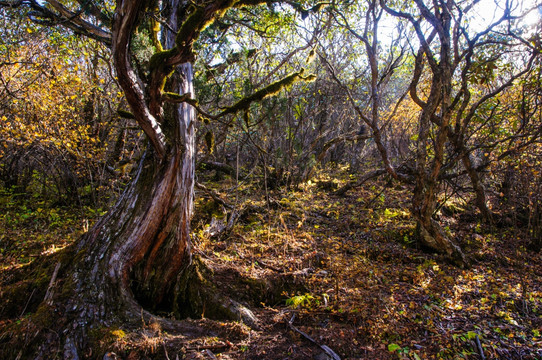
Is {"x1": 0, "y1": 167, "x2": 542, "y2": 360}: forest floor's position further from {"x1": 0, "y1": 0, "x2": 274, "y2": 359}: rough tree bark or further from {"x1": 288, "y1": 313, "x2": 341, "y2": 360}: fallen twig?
{"x1": 0, "y1": 0, "x2": 274, "y2": 359}: rough tree bark

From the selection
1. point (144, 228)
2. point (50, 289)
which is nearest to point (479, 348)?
point (144, 228)

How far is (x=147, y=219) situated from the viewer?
323 centimetres

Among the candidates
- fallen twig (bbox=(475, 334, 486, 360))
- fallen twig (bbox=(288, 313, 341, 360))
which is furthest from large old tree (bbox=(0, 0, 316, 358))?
fallen twig (bbox=(475, 334, 486, 360))

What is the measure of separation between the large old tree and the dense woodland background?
0.19 ft

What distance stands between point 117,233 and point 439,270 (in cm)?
511

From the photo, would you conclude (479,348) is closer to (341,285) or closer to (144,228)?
(341,285)

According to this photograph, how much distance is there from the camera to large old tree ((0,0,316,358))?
8.22ft

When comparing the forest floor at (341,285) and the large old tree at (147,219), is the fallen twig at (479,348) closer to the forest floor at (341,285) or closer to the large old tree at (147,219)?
the forest floor at (341,285)

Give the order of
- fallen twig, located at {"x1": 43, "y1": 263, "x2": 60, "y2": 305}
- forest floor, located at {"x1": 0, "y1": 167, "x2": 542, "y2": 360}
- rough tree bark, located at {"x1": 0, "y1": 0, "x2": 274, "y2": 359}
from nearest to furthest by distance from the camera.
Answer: rough tree bark, located at {"x1": 0, "y1": 0, "x2": 274, "y2": 359} < fallen twig, located at {"x1": 43, "y1": 263, "x2": 60, "y2": 305} < forest floor, located at {"x1": 0, "y1": 167, "x2": 542, "y2": 360}

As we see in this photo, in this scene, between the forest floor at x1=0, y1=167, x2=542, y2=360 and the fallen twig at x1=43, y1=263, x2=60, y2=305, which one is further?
the forest floor at x1=0, y1=167, x2=542, y2=360

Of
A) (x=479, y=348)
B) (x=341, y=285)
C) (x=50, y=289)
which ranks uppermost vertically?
(x=50, y=289)

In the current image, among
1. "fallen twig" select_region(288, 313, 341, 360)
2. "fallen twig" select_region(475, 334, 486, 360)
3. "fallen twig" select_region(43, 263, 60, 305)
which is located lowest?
"fallen twig" select_region(475, 334, 486, 360)

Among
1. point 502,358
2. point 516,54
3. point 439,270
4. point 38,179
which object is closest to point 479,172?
point 516,54

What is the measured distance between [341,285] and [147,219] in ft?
9.40
